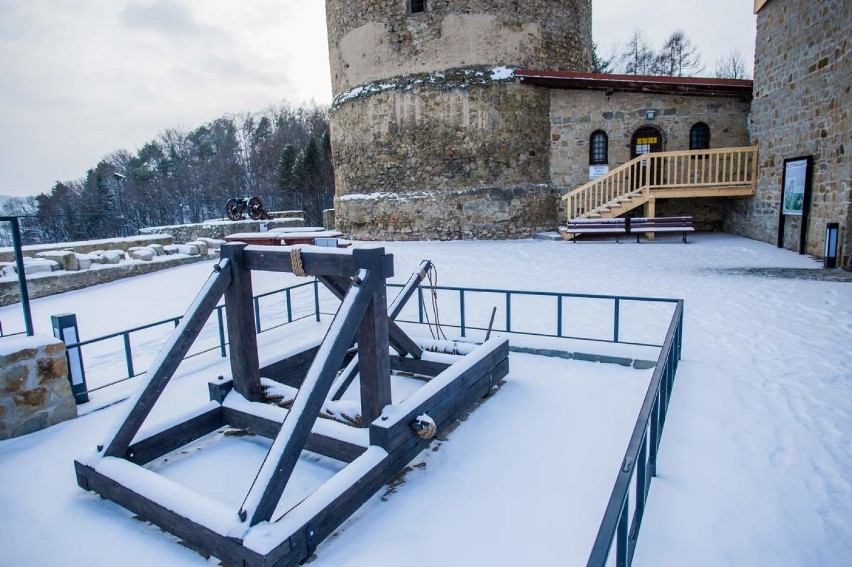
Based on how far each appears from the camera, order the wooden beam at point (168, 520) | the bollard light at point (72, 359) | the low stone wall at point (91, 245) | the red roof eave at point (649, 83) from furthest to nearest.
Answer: the red roof eave at point (649, 83)
the low stone wall at point (91, 245)
the bollard light at point (72, 359)
the wooden beam at point (168, 520)

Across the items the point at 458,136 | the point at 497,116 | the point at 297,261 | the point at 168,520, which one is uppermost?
the point at 497,116

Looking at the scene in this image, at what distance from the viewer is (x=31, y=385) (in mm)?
4062

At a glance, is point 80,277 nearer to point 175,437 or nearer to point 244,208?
point 244,208

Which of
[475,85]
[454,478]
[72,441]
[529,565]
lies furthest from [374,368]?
[475,85]

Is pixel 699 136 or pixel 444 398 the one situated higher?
pixel 699 136

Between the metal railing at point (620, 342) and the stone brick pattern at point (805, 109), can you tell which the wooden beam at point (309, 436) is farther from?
the stone brick pattern at point (805, 109)

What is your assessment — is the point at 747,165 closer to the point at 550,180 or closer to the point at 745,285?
the point at 550,180

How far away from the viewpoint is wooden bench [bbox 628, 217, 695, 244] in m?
13.8

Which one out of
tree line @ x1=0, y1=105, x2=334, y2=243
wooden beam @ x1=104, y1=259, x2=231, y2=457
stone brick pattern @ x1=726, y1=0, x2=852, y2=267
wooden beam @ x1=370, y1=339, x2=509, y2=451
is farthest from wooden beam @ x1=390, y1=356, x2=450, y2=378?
tree line @ x1=0, y1=105, x2=334, y2=243

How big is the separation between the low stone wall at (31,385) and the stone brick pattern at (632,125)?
1463cm

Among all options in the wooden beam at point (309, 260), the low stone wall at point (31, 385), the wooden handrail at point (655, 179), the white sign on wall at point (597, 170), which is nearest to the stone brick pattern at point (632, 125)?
the white sign on wall at point (597, 170)

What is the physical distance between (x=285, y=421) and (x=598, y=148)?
15307 mm

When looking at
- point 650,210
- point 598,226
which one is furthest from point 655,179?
point 598,226

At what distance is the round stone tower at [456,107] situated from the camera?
15.5m
